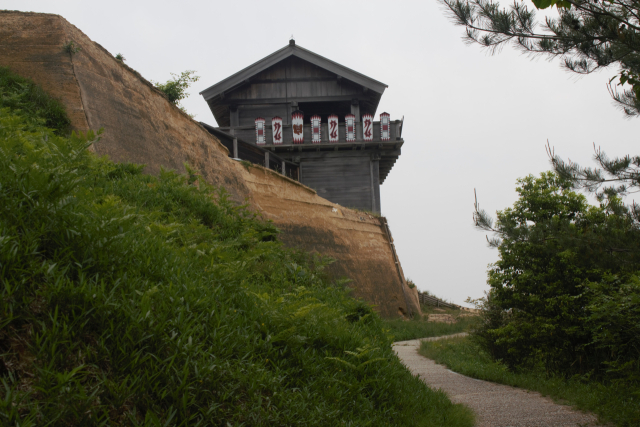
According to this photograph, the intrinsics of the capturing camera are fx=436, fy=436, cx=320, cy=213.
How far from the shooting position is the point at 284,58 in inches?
854

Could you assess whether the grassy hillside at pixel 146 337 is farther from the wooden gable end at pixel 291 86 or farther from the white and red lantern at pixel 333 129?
the wooden gable end at pixel 291 86

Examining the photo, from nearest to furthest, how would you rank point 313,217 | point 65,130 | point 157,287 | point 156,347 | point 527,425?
point 156,347, point 157,287, point 527,425, point 65,130, point 313,217

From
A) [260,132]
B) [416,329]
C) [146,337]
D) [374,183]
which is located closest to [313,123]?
[260,132]

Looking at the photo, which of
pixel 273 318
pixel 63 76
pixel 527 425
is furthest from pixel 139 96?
pixel 527 425

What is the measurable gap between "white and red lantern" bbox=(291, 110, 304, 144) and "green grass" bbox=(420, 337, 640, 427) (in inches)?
451

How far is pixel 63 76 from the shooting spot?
29.4ft

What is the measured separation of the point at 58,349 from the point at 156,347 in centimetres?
54

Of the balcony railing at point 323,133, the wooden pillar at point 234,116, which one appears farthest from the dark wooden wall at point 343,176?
the wooden pillar at point 234,116

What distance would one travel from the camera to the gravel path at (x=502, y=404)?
548 centimetres

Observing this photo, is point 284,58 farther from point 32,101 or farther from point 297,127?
point 32,101

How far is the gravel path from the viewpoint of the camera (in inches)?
216

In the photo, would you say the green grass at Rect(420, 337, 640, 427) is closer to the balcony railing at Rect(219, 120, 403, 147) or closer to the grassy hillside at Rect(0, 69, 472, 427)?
the grassy hillside at Rect(0, 69, 472, 427)

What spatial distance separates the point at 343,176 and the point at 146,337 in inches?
746

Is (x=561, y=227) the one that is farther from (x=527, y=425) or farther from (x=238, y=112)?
(x=238, y=112)
